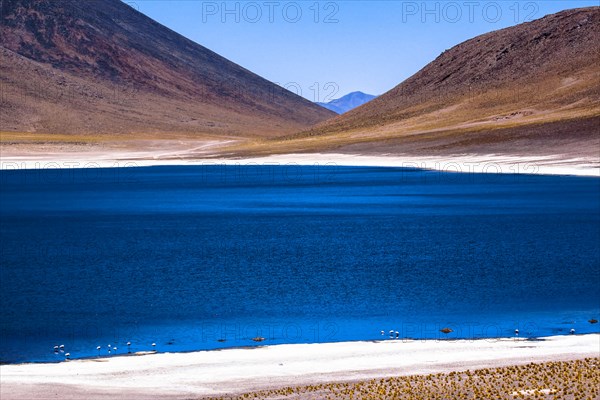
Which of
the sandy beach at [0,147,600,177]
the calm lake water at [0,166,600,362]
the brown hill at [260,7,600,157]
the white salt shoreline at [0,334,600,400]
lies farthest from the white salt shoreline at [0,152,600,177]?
the white salt shoreline at [0,334,600,400]

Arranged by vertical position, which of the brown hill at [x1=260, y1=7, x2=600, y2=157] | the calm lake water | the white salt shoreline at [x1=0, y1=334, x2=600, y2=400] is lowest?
the white salt shoreline at [x1=0, y1=334, x2=600, y2=400]

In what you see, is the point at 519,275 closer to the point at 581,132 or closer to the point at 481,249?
the point at 481,249

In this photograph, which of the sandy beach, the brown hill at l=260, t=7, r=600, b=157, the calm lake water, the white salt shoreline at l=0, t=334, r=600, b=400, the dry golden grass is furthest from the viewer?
the brown hill at l=260, t=7, r=600, b=157

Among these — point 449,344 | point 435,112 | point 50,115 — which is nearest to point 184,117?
point 50,115

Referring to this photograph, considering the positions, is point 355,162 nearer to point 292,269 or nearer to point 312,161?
point 312,161

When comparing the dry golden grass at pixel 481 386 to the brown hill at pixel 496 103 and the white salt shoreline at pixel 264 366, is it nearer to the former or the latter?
the white salt shoreline at pixel 264 366

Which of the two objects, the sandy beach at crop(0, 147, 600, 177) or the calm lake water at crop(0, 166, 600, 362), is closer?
the calm lake water at crop(0, 166, 600, 362)

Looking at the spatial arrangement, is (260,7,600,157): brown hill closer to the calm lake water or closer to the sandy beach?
the sandy beach
